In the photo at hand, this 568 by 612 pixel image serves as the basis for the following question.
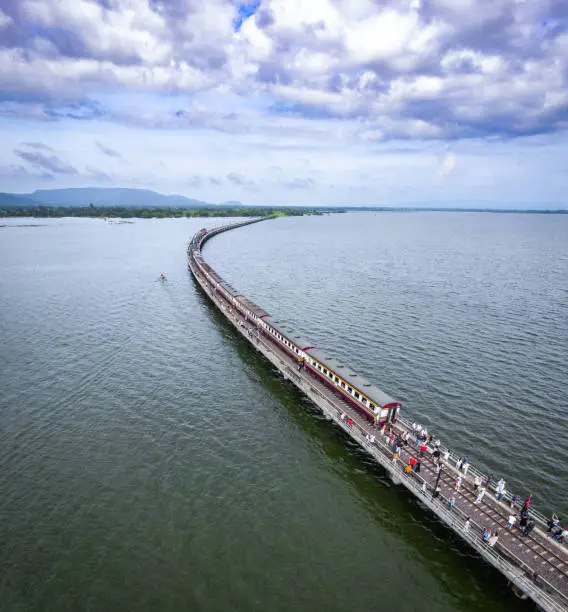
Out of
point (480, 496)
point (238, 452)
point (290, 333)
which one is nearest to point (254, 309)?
point (290, 333)

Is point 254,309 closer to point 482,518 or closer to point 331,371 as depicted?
point 331,371

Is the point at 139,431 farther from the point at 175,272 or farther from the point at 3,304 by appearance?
the point at 175,272

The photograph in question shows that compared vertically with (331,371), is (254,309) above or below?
below

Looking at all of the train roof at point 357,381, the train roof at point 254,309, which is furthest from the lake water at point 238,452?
the train roof at point 254,309

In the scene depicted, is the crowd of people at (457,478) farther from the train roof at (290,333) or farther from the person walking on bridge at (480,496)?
the train roof at (290,333)

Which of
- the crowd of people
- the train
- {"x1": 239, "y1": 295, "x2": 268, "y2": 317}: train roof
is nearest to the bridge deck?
the crowd of people

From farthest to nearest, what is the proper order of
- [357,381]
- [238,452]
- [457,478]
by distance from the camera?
[357,381]
[238,452]
[457,478]
